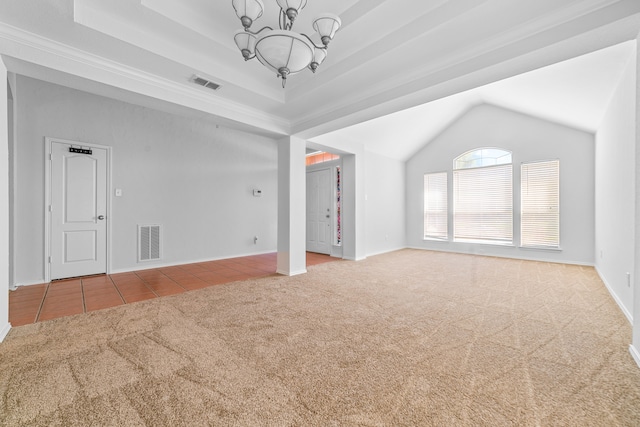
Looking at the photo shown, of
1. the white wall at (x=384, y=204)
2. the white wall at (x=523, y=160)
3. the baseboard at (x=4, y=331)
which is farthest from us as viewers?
the white wall at (x=384, y=204)

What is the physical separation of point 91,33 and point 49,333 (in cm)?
275

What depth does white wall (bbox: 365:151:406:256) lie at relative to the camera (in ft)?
22.3

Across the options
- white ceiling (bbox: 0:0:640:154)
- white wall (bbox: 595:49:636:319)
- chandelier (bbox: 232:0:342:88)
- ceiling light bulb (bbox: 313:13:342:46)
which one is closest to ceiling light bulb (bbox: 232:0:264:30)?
chandelier (bbox: 232:0:342:88)

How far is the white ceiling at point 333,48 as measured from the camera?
83.3 inches

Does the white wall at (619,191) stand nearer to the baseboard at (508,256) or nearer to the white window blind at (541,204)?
the baseboard at (508,256)

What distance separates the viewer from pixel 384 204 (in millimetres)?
7258

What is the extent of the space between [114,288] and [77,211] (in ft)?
5.29

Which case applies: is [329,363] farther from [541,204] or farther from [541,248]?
[541,204]

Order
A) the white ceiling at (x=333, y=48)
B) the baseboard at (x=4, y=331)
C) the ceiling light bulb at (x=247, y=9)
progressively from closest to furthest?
the ceiling light bulb at (x=247, y=9), the white ceiling at (x=333, y=48), the baseboard at (x=4, y=331)

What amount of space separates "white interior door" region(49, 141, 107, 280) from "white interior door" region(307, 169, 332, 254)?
4498mm

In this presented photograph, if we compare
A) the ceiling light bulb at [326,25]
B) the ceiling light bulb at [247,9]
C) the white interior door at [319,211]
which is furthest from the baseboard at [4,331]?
the white interior door at [319,211]

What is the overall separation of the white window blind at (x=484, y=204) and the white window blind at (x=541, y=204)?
0.29 meters

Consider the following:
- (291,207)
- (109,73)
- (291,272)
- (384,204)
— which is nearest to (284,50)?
(109,73)

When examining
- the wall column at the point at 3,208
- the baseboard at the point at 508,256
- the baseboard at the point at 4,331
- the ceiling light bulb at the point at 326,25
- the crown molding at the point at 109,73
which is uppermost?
the crown molding at the point at 109,73
